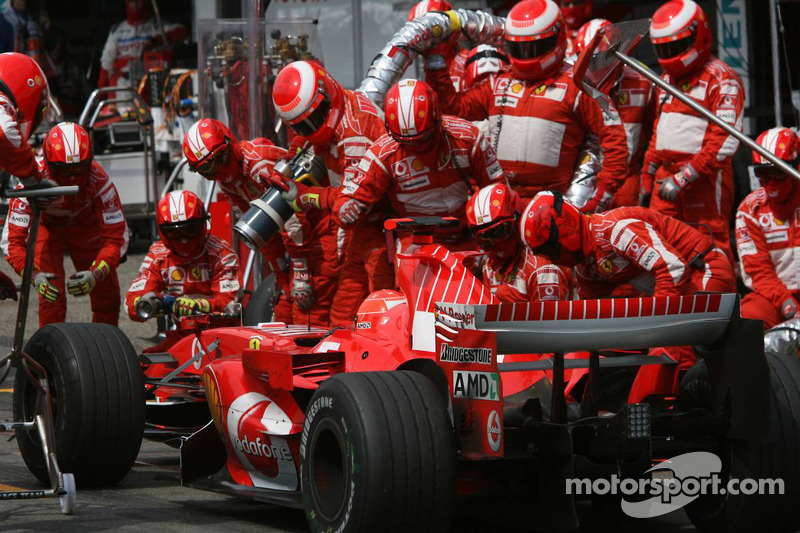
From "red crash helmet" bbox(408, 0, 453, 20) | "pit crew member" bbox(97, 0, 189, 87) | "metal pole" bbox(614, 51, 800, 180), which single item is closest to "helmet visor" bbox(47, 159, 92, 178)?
"red crash helmet" bbox(408, 0, 453, 20)

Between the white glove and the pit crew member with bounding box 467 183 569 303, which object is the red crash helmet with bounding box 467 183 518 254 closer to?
the pit crew member with bounding box 467 183 569 303

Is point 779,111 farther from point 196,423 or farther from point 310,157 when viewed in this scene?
point 196,423

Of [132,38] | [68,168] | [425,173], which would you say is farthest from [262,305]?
[132,38]

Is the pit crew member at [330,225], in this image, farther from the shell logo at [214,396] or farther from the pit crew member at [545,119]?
the shell logo at [214,396]

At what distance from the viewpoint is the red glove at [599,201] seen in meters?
8.14

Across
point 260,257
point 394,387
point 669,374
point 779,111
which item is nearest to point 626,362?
point 669,374

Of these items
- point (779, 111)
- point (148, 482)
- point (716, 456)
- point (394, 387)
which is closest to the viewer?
point (394, 387)

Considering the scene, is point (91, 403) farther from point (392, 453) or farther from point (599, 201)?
point (599, 201)

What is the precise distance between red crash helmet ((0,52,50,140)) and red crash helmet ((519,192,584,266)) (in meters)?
2.59

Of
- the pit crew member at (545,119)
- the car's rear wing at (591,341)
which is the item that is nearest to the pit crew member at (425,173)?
the pit crew member at (545,119)

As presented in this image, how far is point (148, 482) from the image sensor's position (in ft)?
22.2

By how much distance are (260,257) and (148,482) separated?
14.2ft

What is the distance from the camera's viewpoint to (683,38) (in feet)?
28.9

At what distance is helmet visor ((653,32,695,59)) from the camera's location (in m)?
8.80
